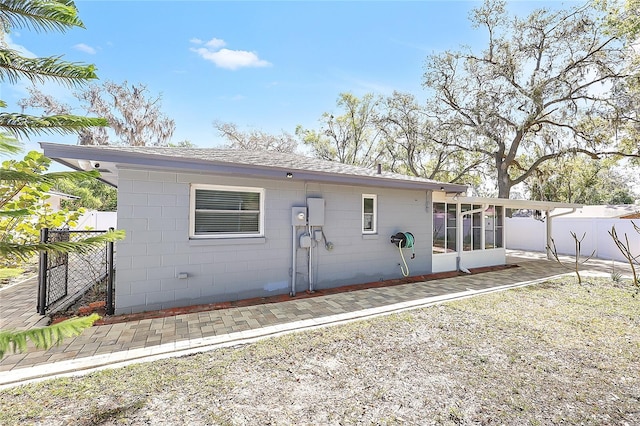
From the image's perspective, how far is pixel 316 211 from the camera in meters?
6.25

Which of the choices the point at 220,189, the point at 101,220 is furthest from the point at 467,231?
the point at 101,220

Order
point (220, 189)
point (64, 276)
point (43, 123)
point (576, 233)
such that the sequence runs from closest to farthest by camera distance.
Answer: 1. point (43, 123)
2. point (220, 189)
3. point (64, 276)
4. point (576, 233)

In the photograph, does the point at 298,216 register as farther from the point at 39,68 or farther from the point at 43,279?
the point at 39,68

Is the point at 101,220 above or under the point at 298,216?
under

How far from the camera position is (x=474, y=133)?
17.1 m

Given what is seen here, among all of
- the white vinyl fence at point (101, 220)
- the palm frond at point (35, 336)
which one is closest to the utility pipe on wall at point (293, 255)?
the palm frond at point (35, 336)

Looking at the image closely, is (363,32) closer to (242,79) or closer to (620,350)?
(242,79)

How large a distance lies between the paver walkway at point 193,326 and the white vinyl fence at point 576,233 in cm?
951

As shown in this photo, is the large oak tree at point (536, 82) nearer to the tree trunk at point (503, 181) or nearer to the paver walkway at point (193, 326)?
the tree trunk at point (503, 181)

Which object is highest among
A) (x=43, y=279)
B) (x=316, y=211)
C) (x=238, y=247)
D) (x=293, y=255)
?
(x=316, y=211)

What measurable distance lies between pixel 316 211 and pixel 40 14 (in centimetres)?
508

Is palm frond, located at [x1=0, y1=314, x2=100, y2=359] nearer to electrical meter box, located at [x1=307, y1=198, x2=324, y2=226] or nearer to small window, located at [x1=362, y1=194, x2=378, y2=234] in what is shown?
electrical meter box, located at [x1=307, y1=198, x2=324, y2=226]

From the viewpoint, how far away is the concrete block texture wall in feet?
15.7

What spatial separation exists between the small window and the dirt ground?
3.00 meters
